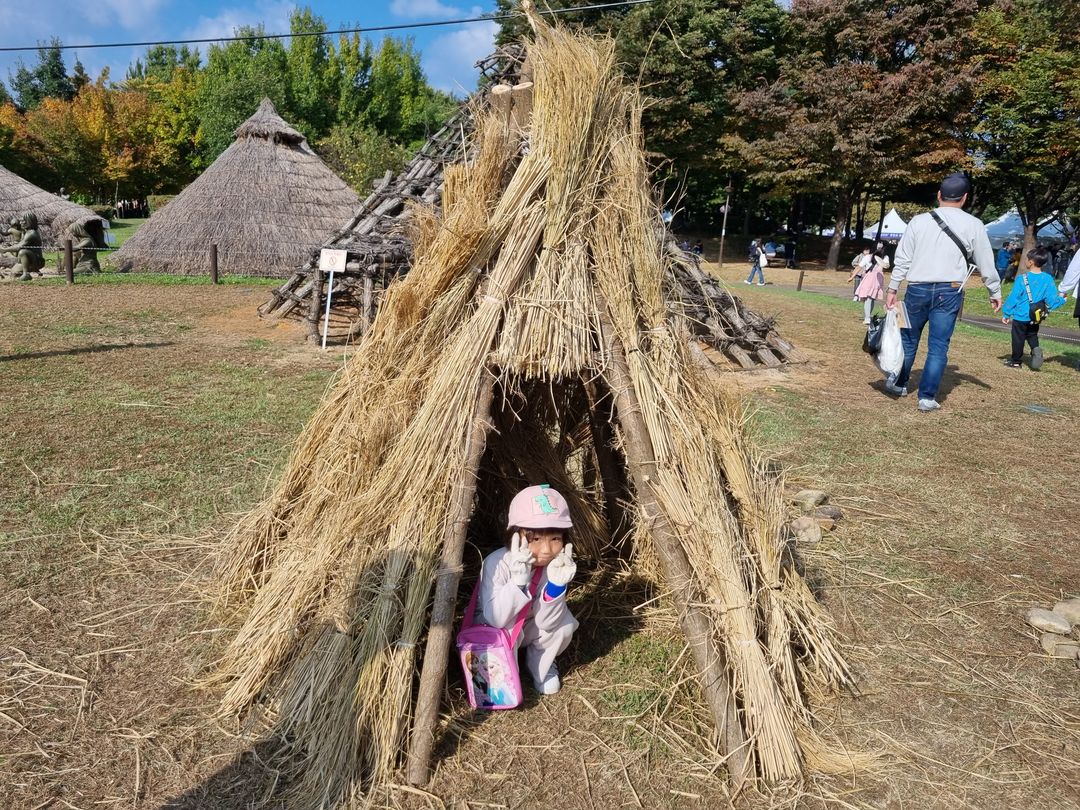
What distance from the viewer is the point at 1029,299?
8578mm

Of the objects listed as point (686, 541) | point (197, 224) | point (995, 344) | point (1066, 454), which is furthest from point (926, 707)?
point (197, 224)

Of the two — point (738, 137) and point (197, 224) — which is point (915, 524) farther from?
point (738, 137)

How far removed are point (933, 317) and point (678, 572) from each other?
521 cm

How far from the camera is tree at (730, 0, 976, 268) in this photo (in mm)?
22969

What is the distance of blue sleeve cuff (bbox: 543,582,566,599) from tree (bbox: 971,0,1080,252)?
24408 mm

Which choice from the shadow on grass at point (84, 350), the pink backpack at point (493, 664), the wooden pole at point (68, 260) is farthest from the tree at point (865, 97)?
the pink backpack at point (493, 664)

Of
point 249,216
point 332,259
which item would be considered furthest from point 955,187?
point 249,216

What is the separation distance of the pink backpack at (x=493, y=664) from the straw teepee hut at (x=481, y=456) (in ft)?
0.65

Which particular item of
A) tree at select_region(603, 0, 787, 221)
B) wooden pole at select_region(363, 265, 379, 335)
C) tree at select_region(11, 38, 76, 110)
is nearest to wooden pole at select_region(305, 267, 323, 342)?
wooden pole at select_region(363, 265, 379, 335)

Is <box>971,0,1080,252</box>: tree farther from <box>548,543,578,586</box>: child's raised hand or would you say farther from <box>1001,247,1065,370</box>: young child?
<box>548,543,578,586</box>: child's raised hand

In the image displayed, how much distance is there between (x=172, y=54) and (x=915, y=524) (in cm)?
7464

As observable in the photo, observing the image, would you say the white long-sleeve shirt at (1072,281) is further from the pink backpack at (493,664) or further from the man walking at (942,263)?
the pink backpack at (493,664)

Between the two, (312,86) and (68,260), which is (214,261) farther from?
(312,86)

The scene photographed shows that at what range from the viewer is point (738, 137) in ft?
87.5
